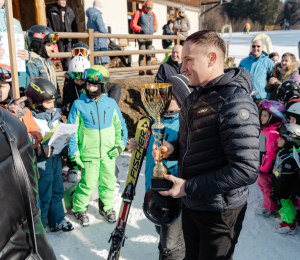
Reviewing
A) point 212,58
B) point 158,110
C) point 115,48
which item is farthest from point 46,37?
point 115,48

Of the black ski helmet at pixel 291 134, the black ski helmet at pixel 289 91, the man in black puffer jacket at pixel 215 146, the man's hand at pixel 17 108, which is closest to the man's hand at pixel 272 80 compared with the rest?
the black ski helmet at pixel 289 91

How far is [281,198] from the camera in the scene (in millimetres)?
3072

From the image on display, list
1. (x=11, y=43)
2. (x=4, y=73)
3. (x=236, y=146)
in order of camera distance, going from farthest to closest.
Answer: (x=4, y=73), (x=11, y=43), (x=236, y=146)

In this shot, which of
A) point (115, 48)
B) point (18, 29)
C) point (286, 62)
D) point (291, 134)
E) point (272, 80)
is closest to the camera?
point (291, 134)

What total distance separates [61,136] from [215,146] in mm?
1891

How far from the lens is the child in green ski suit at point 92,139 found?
3184mm

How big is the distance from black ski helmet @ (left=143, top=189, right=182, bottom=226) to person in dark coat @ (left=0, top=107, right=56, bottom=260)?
2.68 feet

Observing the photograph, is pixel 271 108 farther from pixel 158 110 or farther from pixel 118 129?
pixel 158 110

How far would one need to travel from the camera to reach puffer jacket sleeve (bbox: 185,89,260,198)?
51.9 inches

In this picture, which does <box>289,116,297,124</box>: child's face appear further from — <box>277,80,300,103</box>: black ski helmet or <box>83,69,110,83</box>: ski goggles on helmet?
<box>83,69,110,83</box>: ski goggles on helmet

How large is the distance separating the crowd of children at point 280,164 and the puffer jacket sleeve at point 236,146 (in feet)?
5.67

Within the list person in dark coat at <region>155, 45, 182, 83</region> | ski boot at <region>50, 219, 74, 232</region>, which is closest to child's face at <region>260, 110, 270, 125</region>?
person in dark coat at <region>155, 45, 182, 83</region>

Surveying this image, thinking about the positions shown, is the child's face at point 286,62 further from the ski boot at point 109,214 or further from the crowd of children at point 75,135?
the ski boot at point 109,214

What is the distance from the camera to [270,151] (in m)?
3.35
